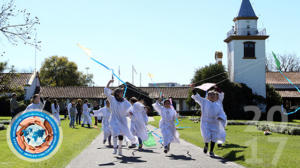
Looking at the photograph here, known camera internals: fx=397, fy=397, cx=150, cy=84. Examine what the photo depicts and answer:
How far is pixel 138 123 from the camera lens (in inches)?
549

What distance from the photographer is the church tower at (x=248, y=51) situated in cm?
5256

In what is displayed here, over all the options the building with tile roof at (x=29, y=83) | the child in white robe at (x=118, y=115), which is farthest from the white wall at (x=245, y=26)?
the child in white robe at (x=118, y=115)

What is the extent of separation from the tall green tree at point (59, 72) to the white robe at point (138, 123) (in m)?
81.0

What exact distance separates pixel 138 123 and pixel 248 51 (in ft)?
138

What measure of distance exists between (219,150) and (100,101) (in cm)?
5561

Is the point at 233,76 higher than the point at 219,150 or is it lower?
higher

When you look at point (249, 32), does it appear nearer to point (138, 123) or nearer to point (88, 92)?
point (88, 92)

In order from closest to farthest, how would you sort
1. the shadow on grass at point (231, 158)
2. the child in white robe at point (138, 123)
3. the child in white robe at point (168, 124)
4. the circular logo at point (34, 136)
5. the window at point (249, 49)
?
the circular logo at point (34, 136) < the shadow on grass at point (231, 158) < the child in white robe at point (168, 124) < the child in white robe at point (138, 123) < the window at point (249, 49)

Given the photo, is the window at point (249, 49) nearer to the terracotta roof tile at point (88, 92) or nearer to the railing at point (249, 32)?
the railing at point (249, 32)

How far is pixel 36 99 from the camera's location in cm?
1320

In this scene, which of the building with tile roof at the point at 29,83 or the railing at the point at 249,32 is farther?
the building with tile roof at the point at 29,83

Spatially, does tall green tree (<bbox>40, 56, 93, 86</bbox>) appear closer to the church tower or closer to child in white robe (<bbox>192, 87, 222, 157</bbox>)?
the church tower

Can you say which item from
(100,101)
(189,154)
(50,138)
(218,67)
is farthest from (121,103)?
(100,101)

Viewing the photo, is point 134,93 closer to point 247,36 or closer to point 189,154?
point 247,36
